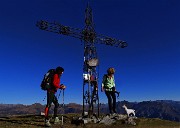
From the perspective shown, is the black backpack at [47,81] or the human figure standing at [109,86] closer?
the black backpack at [47,81]

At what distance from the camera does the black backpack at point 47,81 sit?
12914 mm

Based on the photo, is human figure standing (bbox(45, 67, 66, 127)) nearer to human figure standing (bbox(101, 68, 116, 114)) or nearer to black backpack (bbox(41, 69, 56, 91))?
black backpack (bbox(41, 69, 56, 91))

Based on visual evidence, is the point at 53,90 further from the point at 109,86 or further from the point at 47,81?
the point at 109,86

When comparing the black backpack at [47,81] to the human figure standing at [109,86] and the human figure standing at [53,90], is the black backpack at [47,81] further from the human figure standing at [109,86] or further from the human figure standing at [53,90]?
the human figure standing at [109,86]

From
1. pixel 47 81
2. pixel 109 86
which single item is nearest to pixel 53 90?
pixel 47 81

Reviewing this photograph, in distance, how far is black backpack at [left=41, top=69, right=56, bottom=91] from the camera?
508 inches

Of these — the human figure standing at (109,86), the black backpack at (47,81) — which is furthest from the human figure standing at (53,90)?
the human figure standing at (109,86)

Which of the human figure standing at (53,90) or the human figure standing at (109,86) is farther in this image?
the human figure standing at (109,86)

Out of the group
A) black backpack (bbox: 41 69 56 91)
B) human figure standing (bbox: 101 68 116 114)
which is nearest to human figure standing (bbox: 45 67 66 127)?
black backpack (bbox: 41 69 56 91)

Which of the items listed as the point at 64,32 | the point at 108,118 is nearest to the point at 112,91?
the point at 108,118

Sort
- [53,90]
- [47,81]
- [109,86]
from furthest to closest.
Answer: [109,86] < [53,90] < [47,81]

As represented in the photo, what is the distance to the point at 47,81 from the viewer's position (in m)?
12.9

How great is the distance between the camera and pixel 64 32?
22.6 metres

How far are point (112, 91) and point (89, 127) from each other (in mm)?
3226
